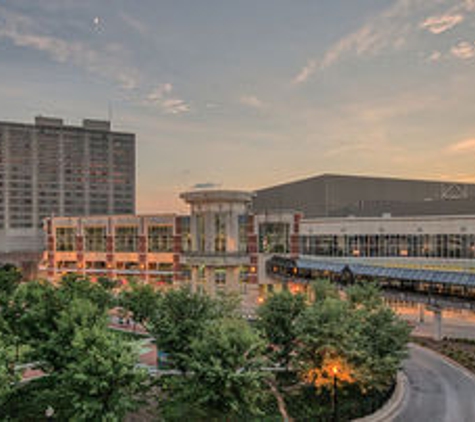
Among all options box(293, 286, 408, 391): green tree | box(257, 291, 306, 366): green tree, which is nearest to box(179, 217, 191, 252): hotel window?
box(257, 291, 306, 366): green tree

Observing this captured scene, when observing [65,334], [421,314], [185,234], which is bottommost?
[421,314]

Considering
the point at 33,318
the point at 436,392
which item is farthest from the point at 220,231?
the point at 436,392

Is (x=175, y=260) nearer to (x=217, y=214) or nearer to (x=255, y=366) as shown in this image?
(x=217, y=214)

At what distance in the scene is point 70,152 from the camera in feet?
532

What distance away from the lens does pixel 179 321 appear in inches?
1145

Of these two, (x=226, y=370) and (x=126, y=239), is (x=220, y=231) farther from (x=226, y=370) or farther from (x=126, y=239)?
(x=226, y=370)

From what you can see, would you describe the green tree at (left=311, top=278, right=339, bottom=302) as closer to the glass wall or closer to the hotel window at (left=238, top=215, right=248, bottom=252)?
the glass wall

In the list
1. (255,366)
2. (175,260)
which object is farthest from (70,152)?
(255,366)

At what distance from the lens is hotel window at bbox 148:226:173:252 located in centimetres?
7281

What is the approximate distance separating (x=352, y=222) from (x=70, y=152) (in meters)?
137

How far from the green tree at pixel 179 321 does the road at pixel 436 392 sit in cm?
1510

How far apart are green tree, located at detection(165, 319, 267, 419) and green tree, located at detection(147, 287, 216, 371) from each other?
486cm

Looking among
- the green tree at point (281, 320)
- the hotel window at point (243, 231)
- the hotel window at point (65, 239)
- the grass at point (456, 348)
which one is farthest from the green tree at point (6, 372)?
the hotel window at point (65, 239)

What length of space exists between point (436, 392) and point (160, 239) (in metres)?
53.4
